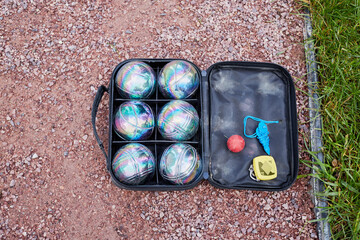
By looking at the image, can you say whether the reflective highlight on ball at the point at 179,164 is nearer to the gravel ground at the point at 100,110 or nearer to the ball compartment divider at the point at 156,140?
the ball compartment divider at the point at 156,140

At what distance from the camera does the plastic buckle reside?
246cm

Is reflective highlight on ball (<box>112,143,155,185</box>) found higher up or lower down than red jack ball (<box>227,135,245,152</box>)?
lower down

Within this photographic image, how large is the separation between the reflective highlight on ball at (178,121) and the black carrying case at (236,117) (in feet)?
0.31

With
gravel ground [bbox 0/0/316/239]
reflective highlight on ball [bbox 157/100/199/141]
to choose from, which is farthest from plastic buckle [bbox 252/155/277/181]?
reflective highlight on ball [bbox 157/100/199/141]

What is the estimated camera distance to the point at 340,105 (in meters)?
2.91

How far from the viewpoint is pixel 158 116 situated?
8.02 ft

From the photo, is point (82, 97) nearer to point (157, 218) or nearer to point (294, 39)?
point (157, 218)

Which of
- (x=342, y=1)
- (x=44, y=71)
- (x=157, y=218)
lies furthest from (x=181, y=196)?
(x=342, y=1)

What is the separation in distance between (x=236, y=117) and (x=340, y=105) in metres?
1.15

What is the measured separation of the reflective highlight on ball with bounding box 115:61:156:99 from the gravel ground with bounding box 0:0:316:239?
570 mm

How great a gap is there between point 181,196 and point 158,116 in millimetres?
855

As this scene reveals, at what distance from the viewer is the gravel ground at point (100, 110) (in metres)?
2.71

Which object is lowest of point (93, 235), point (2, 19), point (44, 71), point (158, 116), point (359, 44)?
point (93, 235)

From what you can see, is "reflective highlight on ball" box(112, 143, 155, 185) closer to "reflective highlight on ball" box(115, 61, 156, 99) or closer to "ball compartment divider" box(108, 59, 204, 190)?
"ball compartment divider" box(108, 59, 204, 190)
